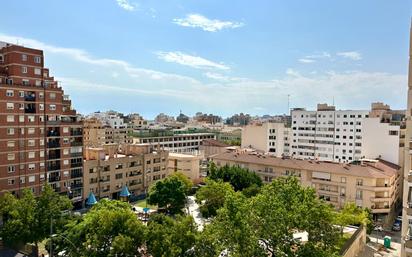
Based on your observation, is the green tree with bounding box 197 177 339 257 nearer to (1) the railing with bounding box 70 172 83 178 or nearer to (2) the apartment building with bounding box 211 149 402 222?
(2) the apartment building with bounding box 211 149 402 222

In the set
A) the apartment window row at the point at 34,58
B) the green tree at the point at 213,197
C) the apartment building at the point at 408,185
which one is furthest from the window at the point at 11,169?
the apartment building at the point at 408,185

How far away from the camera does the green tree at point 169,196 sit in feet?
189

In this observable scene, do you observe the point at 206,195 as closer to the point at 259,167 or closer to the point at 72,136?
the point at 259,167

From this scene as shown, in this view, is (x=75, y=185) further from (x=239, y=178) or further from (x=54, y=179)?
(x=239, y=178)

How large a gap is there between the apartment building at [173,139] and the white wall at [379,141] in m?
63.8

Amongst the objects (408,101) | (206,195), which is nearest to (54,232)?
(206,195)

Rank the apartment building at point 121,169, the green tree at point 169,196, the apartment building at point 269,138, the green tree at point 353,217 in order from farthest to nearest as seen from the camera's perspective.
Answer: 1. the apartment building at point 269,138
2. the apartment building at point 121,169
3. the green tree at point 169,196
4. the green tree at point 353,217

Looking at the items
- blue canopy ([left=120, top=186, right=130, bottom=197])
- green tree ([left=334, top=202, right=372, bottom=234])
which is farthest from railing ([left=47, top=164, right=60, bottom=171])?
green tree ([left=334, top=202, right=372, bottom=234])

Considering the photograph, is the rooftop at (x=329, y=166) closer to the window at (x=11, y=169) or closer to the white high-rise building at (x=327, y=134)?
the white high-rise building at (x=327, y=134)

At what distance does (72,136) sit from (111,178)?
11.8 metres

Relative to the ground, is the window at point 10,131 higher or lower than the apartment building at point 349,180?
higher

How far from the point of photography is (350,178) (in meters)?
61.4

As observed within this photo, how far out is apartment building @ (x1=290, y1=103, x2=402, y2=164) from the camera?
7925cm

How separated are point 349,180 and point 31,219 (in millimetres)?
50842
